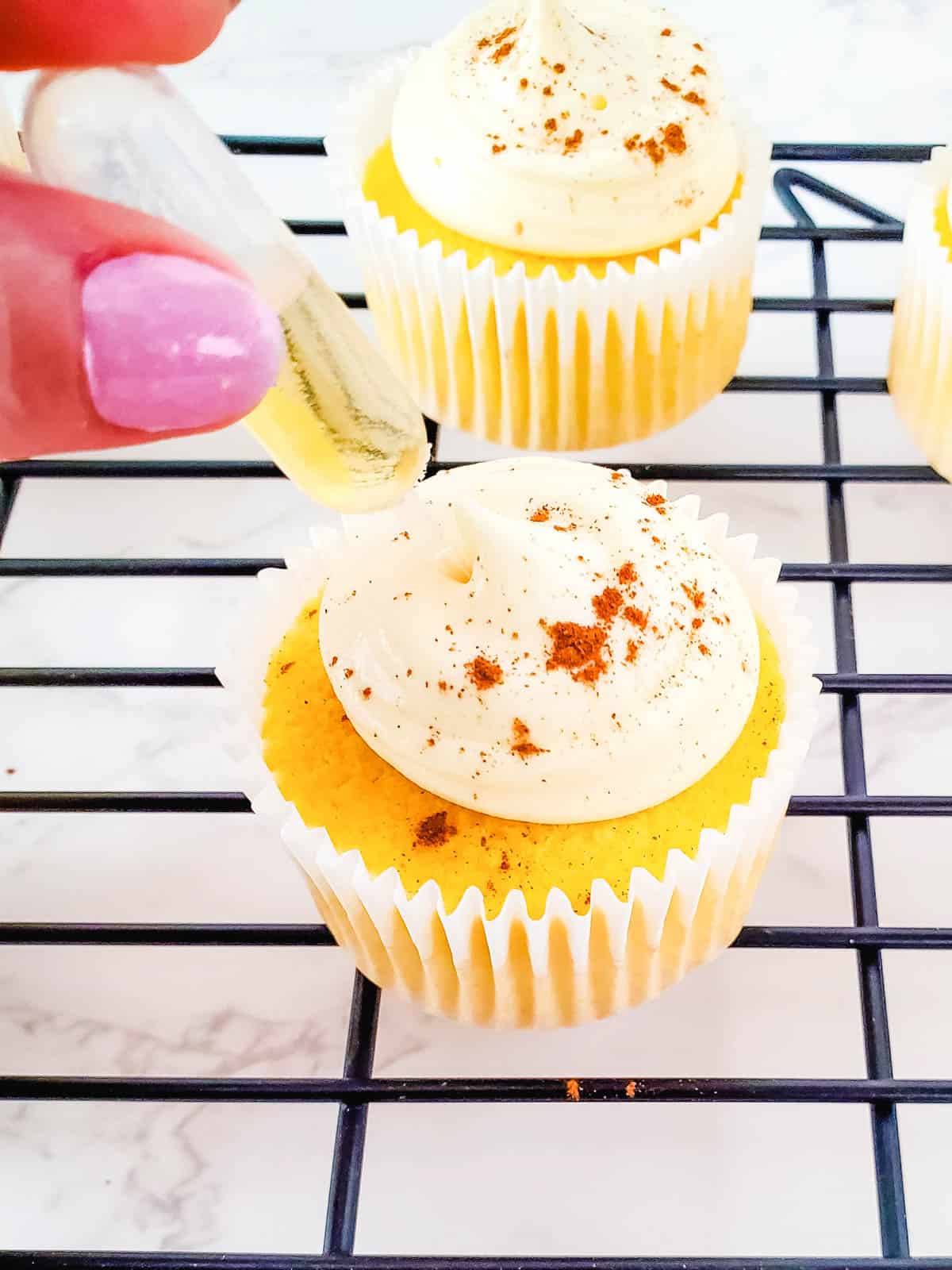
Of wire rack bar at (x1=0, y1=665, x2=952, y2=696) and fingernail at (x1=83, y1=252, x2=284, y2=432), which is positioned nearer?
fingernail at (x1=83, y1=252, x2=284, y2=432)

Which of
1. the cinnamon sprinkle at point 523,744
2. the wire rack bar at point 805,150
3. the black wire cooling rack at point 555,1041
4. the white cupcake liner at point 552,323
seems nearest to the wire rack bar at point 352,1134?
the black wire cooling rack at point 555,1041

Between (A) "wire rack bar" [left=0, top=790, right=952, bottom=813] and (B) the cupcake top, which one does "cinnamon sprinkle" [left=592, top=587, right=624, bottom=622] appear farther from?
(B) the cupcake top

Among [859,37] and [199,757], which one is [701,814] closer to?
[199,757]

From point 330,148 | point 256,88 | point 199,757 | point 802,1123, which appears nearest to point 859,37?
point 256,88

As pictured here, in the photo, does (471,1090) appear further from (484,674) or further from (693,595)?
(693,595)

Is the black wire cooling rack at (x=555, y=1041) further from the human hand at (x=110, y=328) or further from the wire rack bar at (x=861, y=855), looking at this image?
the human hand at (x=110, y=328)

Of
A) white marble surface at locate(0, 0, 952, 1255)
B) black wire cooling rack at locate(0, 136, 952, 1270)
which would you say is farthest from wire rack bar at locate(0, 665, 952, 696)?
white marble surface at locate(0, 0, 952, 1255)
